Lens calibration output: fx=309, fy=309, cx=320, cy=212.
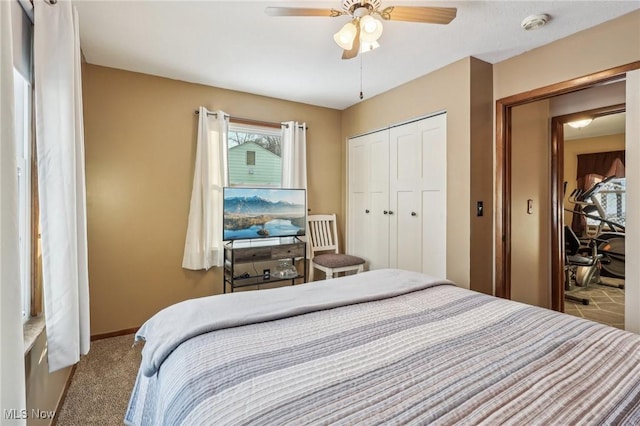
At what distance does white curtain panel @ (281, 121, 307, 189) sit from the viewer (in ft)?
12.1

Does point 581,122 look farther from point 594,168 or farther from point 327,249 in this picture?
point 327,249

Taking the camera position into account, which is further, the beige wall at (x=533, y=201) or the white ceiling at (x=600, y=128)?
the white ceiling at (x=600, y=128)

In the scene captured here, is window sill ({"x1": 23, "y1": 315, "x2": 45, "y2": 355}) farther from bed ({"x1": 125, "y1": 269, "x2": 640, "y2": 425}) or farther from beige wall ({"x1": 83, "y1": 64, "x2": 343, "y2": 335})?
beige wall ({"x1": 83, "y1": 64, "x2": 343, "y2": 335})

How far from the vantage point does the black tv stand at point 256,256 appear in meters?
3.11

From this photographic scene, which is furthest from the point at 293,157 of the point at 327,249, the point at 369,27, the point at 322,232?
the point at 369,27

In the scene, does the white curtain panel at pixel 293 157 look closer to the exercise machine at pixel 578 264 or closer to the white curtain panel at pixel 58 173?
the white curtain panel at pixel 58 173

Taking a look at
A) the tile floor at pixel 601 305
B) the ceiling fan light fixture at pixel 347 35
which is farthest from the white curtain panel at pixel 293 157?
the tile floor at pixel 601 305

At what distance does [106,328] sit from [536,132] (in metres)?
4.59

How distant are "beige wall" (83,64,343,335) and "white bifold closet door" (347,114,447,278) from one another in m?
1.65

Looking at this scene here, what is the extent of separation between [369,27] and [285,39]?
906 millimetres

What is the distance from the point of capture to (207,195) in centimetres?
320

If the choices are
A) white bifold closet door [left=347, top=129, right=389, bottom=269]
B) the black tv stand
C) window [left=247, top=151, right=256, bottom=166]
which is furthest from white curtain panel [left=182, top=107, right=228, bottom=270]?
white bifold closet door [left=347, top=129, right=389, bottom=269]

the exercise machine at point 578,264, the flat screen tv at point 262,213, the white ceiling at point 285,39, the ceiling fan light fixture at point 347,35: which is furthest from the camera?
the exercise machine at point 578,264

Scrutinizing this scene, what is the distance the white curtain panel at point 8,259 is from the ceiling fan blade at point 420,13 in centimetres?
160
